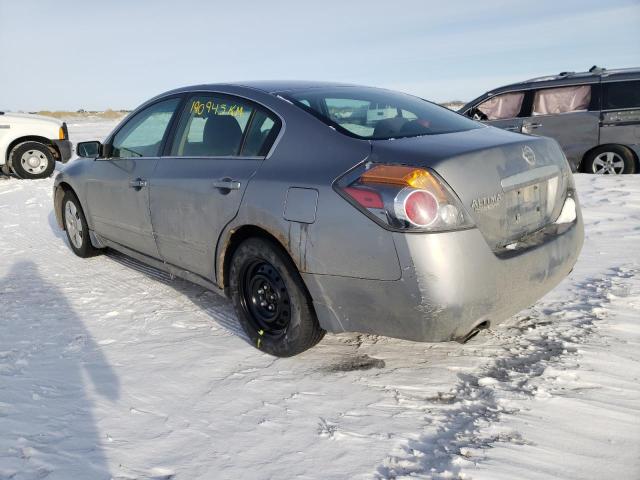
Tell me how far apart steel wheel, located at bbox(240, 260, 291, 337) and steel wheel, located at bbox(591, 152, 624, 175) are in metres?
6.96

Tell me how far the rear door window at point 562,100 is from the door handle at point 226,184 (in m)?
6.97

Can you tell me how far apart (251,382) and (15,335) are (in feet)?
5.64

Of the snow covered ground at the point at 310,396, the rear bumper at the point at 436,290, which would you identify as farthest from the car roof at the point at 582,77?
the rear bumper at the point at 436,290

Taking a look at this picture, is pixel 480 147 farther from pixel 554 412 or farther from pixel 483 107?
pixel 483 107

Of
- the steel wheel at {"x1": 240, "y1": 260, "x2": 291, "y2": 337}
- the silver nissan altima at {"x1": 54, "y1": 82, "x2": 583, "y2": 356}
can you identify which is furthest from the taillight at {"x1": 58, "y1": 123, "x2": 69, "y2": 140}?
the steel wheel at {"x1": 240, "y1": 260, "x2": 291, "y2": 337}

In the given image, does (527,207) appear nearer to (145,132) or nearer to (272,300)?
(272,300)

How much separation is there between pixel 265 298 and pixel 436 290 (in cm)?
116

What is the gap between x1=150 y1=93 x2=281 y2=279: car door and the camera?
319cm

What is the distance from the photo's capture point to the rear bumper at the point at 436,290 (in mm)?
2410

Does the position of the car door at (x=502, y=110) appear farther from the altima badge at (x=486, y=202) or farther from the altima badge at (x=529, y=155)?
the altima badge at (x=486, y=202)

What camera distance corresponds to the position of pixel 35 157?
33.6ft

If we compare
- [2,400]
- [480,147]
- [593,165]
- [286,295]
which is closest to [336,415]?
[286,295]

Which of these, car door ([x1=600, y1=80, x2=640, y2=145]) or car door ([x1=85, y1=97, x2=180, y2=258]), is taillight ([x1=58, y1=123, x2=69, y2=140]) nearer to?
car door ([x1=85, y1=97, x2=180, y2=258])

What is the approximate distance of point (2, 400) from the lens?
268 centimetres
